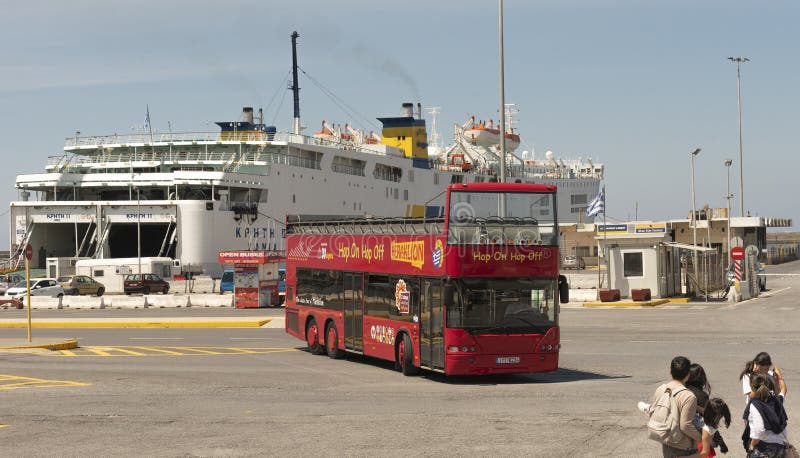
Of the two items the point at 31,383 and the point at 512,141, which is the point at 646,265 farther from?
the point at 512,141

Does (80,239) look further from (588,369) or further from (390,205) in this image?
(588,369)

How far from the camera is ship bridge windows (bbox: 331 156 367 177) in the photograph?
90.6 m

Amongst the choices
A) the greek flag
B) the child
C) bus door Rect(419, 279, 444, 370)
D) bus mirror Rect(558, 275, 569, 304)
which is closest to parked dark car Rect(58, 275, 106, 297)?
the greek flag

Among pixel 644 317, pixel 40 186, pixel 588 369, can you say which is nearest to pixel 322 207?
pixel 40 186

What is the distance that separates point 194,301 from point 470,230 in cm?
3331

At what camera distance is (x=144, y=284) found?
6088cm

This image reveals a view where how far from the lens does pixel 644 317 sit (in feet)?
125

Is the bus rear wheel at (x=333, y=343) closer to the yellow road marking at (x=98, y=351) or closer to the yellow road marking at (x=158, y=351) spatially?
the yellow road marking at (x=158, y=351)

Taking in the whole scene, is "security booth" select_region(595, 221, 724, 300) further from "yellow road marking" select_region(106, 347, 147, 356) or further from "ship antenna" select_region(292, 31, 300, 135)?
"ship antenna" select_region(292, 31, 300, 135)

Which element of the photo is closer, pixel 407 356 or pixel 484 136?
pixel 407 356

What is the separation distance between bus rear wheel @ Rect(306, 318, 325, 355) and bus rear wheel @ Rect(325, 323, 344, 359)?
755mm

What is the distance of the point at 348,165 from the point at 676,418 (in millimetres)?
84446

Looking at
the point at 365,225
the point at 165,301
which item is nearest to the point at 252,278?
the point at 165,301

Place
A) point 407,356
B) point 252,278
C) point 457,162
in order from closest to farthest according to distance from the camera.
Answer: point 407,356 → point 252,278 → point 457,162
